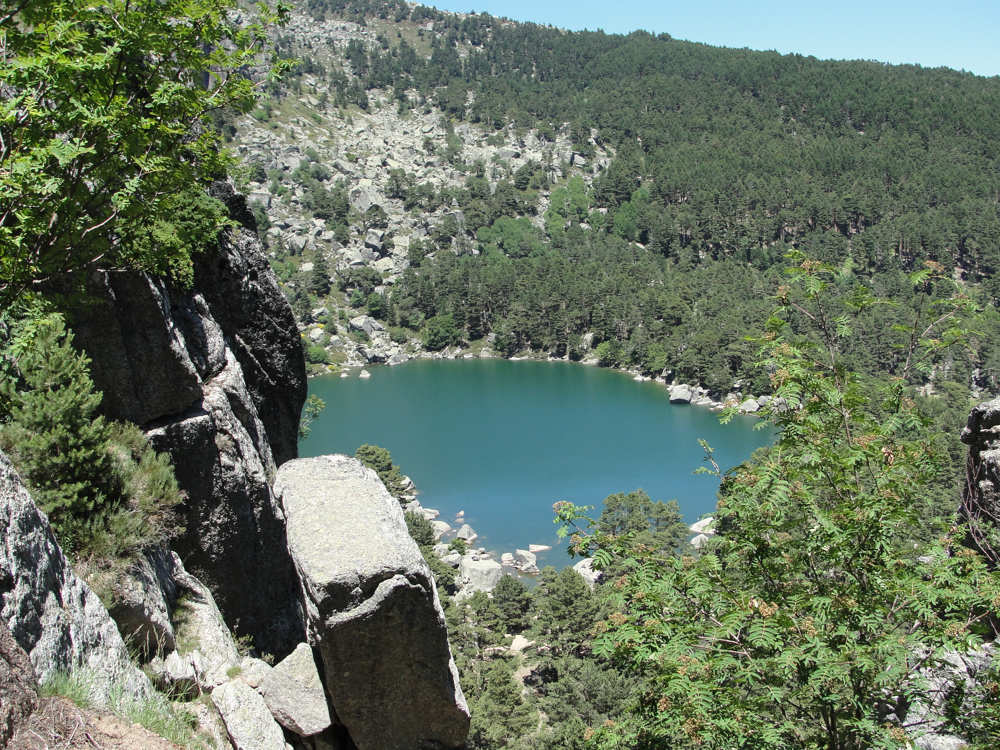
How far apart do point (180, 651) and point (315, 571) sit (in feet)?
6.07

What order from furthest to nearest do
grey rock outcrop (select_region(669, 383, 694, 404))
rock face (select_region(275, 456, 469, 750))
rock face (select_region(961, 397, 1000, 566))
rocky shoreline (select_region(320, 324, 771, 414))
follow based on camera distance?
rocky shoreline (select_region(320, 324, 771, 414))
grey rock outcrop (select_region(669, 383, 694, 404))
rock face (select_region(961, 397, 1000, 566))
rock face (select_region(275, 456, 469, 750))

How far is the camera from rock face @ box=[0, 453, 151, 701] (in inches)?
171

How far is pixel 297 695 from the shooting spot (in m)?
7.55

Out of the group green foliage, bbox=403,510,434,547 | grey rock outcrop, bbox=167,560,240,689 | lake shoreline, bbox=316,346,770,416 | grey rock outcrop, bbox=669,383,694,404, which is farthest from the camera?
lake shoreline, bbox=316,346,770,416

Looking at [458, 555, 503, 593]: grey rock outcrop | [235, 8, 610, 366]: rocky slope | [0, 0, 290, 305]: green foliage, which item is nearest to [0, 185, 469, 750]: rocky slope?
[0, 0, 290, 305]: green foliage

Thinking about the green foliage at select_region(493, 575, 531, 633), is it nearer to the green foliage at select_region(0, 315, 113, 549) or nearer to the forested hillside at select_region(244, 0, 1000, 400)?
the green foliage at select_region(0, 315, 113, 549)

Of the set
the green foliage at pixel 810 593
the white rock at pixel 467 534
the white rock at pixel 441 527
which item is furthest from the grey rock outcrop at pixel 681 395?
the green foliage at pixel 810 593

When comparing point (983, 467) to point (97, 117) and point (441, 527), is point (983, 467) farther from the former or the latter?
point (441, 527)

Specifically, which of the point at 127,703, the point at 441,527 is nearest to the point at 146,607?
the point at 127,703

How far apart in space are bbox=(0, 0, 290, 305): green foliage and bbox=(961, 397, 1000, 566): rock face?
9.85m

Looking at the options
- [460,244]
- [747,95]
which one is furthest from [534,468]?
[747,95]

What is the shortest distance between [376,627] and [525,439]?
195 ft

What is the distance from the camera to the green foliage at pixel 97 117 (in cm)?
544

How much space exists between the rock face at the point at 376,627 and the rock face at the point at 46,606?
2043mm
